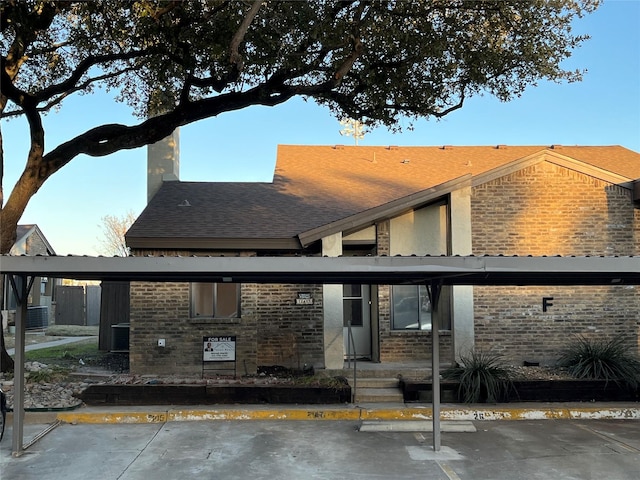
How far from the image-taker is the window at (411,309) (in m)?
12.4

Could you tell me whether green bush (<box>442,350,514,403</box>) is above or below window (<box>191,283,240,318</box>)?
below

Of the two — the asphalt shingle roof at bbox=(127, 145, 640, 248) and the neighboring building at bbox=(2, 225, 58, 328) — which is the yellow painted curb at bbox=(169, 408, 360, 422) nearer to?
the asphalt shingle roof at bbox=(127, 145, 640, 248)

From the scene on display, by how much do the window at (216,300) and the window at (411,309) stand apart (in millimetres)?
3351

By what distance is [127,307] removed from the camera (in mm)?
15320

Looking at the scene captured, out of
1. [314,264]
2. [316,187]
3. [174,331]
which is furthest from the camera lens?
[316,187]

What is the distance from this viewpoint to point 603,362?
1079 centimetres

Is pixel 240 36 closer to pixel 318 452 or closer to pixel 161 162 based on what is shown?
pixel 318 452

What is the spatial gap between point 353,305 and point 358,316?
10.8 inches

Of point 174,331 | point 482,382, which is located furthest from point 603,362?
point 174,331

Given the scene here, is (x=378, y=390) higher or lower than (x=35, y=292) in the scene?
lower

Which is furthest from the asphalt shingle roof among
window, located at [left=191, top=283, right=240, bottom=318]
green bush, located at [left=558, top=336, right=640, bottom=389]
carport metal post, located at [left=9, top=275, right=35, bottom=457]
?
carport metal post, located at [left=9, top=275, right=35, bottom=457]

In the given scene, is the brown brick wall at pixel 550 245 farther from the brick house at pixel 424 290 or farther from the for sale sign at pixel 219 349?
the for sale sign at pixel 219 349

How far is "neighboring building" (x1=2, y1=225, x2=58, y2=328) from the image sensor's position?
2665cm

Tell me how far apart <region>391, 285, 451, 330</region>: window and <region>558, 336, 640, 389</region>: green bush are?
247 cm
